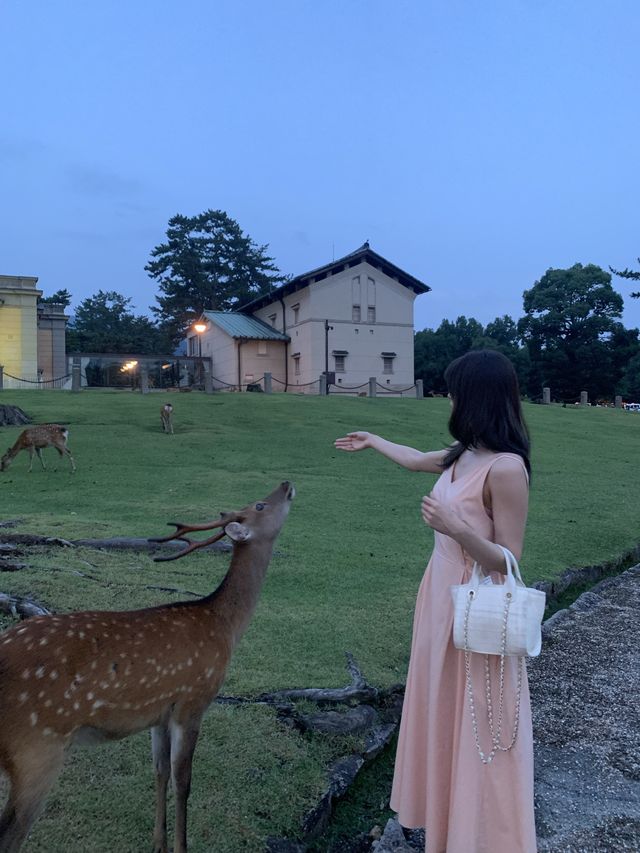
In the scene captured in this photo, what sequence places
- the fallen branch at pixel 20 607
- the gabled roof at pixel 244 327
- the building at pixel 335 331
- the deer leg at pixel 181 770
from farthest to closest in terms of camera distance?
the gabled roof at pixel 244 327 → the building at pixel 335 331 → the fallen branch at pixel 20 607 → the deer leg at pixel 181 770

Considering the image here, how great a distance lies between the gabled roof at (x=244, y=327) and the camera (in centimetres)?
3706

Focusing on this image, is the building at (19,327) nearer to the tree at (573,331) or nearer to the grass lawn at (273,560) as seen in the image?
the grass lawn at (273,560)

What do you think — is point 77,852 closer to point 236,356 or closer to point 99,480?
point 99,480

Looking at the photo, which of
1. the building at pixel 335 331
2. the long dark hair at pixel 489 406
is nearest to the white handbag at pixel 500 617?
the long dark hair at pixel 489 406

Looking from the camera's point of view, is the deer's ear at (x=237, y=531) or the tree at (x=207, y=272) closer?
the deer's ear at (x=237, y=531)

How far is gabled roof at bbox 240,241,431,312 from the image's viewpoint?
35.9 metres

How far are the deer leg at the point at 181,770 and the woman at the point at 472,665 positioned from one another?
29.8 inches

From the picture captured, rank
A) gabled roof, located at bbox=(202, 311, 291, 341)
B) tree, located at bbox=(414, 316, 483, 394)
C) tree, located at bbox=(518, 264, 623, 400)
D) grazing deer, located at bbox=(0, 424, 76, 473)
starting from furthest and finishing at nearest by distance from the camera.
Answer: tree, located at bbox=(414, 316, 483, 394) < tree, located at bbox=(518, 264, 623, 400) < gabled roof, located at bbox=(202, 311, 291, 341) < grazing deer, located at bbox=(0, 424, 76, 473)

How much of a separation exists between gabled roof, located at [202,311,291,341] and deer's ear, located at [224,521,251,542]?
34.3 meters

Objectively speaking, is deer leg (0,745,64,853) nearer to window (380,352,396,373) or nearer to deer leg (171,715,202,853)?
deer leg (171,715,202,853)

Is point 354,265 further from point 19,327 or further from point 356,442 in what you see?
point 356,442

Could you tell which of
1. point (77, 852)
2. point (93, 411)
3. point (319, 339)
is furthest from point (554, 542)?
point (319, 339)

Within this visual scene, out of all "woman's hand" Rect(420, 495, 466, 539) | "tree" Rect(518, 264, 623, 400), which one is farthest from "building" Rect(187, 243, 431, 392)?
"woman's hand" Rect(420, 495, 466, 539)

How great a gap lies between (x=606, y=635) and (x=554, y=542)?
2824mm
